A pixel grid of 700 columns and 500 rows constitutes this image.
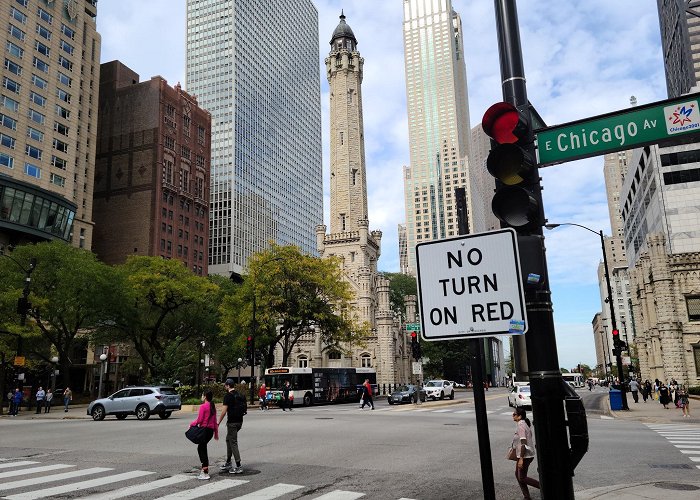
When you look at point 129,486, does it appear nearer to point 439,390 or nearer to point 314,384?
point 314,384

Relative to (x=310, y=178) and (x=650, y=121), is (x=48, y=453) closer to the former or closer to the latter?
(x=650, y=121)

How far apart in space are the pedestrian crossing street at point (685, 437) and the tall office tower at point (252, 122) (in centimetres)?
11149

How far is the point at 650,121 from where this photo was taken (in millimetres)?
5445

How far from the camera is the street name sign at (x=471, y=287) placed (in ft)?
13.8

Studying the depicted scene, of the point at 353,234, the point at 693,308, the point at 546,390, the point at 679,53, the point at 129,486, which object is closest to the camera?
the point at 546,390

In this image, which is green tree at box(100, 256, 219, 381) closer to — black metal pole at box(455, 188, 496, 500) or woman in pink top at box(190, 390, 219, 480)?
woman in pink top at box(190, 390, 219, 480)

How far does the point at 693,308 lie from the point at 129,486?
4459 centimetres

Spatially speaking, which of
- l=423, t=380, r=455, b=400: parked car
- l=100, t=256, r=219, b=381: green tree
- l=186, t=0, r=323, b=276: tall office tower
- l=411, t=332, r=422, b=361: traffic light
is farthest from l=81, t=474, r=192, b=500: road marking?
l=186, t=0, r=323, b=276: tall office tower

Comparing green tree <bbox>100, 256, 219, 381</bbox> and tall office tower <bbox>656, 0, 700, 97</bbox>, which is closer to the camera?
green tree <bbox>100, 256, 219, 381</bbox>

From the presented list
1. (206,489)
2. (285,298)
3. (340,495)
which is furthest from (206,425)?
(285,298)

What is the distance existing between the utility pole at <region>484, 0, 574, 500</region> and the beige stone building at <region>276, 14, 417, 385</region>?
75651mm

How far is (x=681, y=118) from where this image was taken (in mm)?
5406

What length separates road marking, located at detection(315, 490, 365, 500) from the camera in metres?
9.02

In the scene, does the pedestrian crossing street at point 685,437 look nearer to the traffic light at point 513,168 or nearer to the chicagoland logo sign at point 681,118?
the chicagoland logo sign at point 681,118
